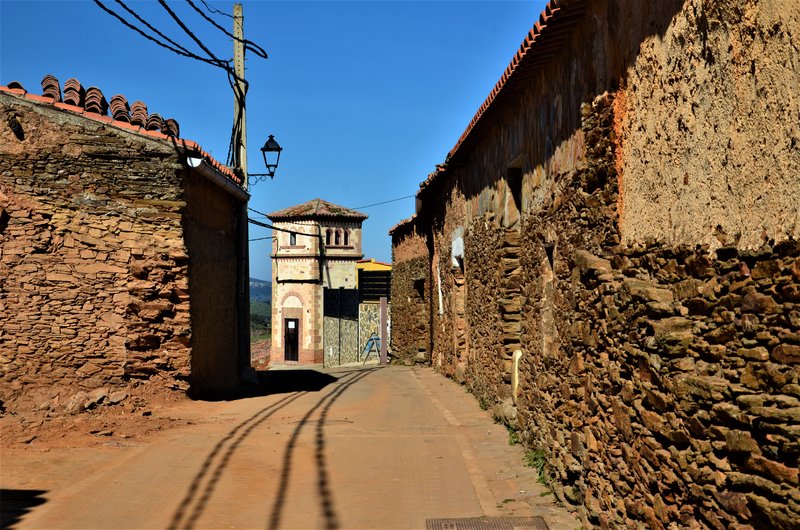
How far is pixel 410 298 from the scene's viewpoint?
22.1 metres

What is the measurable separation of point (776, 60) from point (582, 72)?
11.4 ft

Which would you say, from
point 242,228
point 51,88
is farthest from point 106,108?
point 242,228

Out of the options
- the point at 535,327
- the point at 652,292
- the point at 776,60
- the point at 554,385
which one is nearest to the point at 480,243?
the point at 535,327

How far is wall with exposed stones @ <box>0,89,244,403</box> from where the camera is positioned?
10.4m

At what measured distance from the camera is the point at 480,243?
478 inches

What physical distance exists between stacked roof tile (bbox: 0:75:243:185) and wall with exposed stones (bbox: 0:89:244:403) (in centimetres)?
12

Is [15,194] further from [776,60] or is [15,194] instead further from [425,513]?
[776,60]

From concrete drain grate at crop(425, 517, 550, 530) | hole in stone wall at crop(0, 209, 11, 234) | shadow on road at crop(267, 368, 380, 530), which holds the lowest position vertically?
concrete drain grate at crop(425, 517, 550, 530)

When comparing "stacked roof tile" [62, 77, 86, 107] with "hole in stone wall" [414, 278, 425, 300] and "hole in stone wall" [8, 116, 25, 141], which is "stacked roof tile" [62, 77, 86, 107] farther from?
"hole in stone wall" [414, 278, 425, 300]

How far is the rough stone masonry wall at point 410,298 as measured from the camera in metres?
20.5

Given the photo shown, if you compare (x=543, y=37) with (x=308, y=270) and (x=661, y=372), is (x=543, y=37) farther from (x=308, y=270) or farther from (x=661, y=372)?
(x=308, y=270)

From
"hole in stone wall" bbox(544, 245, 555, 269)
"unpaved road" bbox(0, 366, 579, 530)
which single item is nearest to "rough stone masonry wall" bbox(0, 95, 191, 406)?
"unpaved road" bbox(0, 366, 579, 530)

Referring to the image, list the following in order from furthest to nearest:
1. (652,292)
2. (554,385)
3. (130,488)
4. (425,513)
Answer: (554,385)
(130,488)
(425,513)
(652,292)

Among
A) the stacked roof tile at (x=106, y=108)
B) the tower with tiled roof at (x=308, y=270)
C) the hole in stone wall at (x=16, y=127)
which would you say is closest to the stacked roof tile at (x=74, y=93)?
the stacked roof tile at (x=106, y=108)
